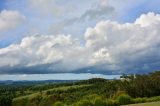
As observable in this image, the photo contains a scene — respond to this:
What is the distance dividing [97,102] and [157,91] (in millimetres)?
44643

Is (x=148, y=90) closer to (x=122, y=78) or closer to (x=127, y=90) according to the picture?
(x=127, y=90)

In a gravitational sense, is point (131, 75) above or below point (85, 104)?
above

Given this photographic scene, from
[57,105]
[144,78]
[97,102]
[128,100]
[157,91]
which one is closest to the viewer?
[128,100]

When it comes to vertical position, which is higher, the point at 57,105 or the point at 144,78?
the point at 144,78

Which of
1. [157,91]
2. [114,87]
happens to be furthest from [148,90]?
[114,87]

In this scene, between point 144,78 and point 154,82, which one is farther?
point 144,78

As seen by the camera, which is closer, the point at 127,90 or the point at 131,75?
the point at 127,90

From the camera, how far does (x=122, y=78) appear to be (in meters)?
188

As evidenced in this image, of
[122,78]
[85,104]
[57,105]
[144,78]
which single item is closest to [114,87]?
[122,78]

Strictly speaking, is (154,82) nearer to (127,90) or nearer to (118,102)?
(127,90)

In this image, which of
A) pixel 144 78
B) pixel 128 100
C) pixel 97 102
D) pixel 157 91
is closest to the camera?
pixel 128 100

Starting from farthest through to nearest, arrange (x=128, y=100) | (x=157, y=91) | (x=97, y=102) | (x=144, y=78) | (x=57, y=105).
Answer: (x=144, y=78)
(x=157, y=91)
(x=57, y=105)
(x=97, y=102)
(x=128, y=100)

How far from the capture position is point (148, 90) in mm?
146875

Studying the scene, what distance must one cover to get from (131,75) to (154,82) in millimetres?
36266
